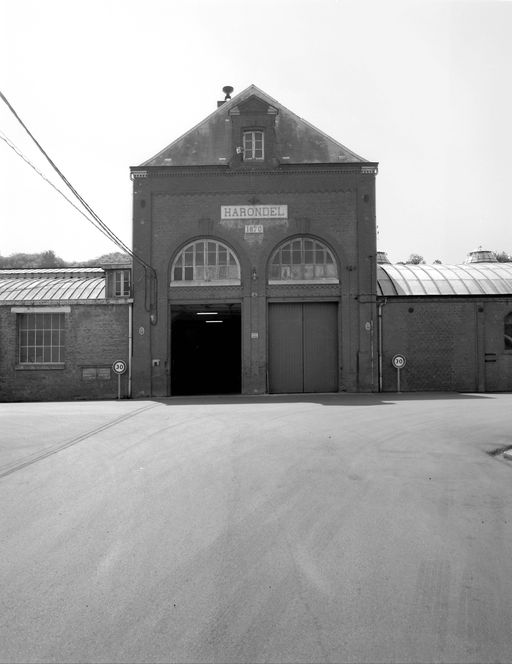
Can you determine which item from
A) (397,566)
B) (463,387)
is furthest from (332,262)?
(397,566)

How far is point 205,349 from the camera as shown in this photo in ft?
117

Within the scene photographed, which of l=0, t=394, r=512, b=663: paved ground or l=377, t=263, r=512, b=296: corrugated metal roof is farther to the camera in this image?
l=377, t=263, r=512, b=296: corrugated metal roof

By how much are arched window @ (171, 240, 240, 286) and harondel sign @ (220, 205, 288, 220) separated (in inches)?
49.9

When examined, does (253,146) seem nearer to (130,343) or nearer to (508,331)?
(130,343)

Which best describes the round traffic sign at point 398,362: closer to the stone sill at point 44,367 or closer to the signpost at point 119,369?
the signpost at point 119,369

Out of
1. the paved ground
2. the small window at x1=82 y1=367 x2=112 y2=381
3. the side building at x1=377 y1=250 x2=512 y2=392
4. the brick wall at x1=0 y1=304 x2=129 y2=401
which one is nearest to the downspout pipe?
the brick wall at x1=0 y1=304 x2=129 y2=401

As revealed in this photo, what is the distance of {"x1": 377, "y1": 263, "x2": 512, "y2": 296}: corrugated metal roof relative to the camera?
28.5 metres

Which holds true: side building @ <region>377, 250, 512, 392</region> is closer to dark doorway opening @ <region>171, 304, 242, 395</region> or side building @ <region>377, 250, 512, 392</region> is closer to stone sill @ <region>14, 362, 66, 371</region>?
dark doorway opening @ <region>171, 304, 242, 395</region>

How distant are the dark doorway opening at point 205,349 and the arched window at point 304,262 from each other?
8.74 feet

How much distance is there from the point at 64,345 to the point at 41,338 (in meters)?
1.04

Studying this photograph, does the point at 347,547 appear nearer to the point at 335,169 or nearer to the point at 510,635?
the point at 510,635

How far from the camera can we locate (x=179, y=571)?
16.1 ft

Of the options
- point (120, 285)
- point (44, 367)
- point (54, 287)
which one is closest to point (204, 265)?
point (120, 285)

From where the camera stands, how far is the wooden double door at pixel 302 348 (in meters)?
26.2
